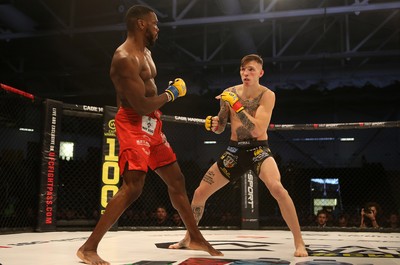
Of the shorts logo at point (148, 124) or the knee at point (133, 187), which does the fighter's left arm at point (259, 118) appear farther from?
the knee at point (133, 187)

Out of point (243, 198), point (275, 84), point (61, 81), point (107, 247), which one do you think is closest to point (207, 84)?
point (275, 84)

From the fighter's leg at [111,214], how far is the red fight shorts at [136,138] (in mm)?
55

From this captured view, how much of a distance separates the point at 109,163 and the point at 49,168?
2.16 feet

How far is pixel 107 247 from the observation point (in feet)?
9.11

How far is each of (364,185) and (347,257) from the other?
7480mm

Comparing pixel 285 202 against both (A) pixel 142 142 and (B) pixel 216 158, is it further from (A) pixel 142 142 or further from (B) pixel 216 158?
(B) pixel 216 158

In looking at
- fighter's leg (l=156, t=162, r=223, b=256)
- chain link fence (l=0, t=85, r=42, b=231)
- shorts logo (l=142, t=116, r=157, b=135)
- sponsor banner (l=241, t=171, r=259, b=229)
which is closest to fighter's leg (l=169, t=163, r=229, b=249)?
fighter's leg (l=156, t=162, r=223, b=256)

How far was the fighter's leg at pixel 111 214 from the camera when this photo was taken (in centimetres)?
198

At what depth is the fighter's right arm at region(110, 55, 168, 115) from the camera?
209 cm

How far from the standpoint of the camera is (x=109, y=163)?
472cm

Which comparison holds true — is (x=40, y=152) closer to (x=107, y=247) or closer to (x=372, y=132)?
(x=107, y=247)

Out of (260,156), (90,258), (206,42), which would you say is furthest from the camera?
(206,42)

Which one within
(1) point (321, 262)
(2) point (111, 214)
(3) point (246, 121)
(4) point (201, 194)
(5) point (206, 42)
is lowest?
(1) point (321, 262)

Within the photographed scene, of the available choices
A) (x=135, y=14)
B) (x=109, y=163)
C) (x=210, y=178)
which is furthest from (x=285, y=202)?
(x=109, y=163)
